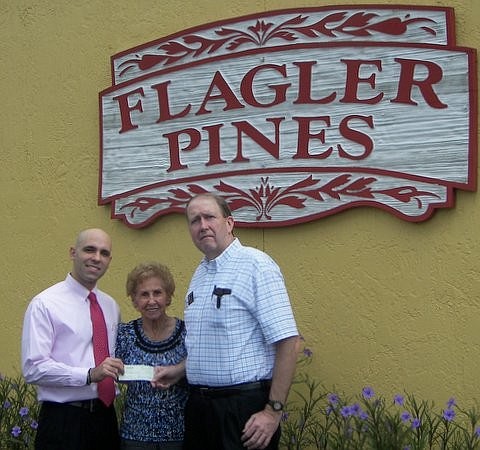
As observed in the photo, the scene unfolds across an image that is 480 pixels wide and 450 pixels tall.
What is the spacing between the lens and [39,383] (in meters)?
4.23

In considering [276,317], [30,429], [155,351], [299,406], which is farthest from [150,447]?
[30,429]

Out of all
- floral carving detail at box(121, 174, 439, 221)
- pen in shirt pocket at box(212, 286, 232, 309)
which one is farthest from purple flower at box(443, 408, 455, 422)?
pen in shirt pocket at box(212, 286, 232, 309)

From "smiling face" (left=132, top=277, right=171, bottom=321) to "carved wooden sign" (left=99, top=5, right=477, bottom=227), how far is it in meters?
1.11

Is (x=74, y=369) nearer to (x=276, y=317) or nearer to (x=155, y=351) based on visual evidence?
(x=155, y=351)

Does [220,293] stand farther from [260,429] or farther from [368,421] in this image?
[368,421]

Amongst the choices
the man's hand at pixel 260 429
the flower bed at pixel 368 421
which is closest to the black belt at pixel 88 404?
the man's hand at pixel 260 429

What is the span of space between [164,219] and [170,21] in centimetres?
116

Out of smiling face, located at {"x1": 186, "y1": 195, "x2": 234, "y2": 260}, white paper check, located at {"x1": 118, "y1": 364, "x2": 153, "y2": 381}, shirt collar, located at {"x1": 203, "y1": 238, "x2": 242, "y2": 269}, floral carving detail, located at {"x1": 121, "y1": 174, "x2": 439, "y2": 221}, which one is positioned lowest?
white paper check, located at {"x1": 118, "y1": 364, "x2": 153, "y2": 381}

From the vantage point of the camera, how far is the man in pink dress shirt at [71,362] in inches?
Result: 164

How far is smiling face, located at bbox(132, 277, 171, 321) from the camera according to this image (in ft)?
13.9

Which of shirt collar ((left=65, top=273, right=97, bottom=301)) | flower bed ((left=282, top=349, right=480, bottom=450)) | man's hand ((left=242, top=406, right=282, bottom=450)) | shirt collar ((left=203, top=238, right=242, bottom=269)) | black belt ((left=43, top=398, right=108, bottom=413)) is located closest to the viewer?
man's hand ((left=242, top=406, right=282, bottom=450))

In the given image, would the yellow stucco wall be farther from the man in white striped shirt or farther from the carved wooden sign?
the man in white striped shirt

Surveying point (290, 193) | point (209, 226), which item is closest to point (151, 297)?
point (209, 226)

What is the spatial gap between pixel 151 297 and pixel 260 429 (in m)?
0.79
